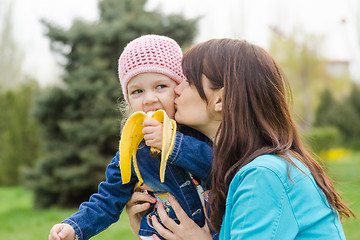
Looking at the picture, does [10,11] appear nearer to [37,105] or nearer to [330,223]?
[37,105]

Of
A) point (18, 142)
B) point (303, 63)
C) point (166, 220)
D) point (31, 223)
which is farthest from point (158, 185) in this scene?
point (303, 63)

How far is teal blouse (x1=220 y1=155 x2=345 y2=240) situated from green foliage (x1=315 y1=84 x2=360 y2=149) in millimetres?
20165

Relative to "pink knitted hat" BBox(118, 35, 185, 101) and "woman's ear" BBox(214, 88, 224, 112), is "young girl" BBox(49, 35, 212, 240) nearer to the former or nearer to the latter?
"pink knitted hat" BBox(118, 35, 185, 101)

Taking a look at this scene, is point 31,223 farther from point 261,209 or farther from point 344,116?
point 344,116

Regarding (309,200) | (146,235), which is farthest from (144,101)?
(309,200)

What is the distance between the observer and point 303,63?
28.1m

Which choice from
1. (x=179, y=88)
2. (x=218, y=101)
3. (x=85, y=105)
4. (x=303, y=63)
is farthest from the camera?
(x=303, y=63)

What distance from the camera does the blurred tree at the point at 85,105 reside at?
28.6 ft

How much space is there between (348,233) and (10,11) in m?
32.7

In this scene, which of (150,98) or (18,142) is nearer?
(150,98)

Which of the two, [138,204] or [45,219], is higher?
[45,219]

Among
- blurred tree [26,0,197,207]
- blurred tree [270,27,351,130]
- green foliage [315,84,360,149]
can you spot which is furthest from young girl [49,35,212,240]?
blurred tree [270,27,351,130]

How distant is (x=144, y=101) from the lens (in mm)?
2297

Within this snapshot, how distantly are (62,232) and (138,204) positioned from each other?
422 mm
